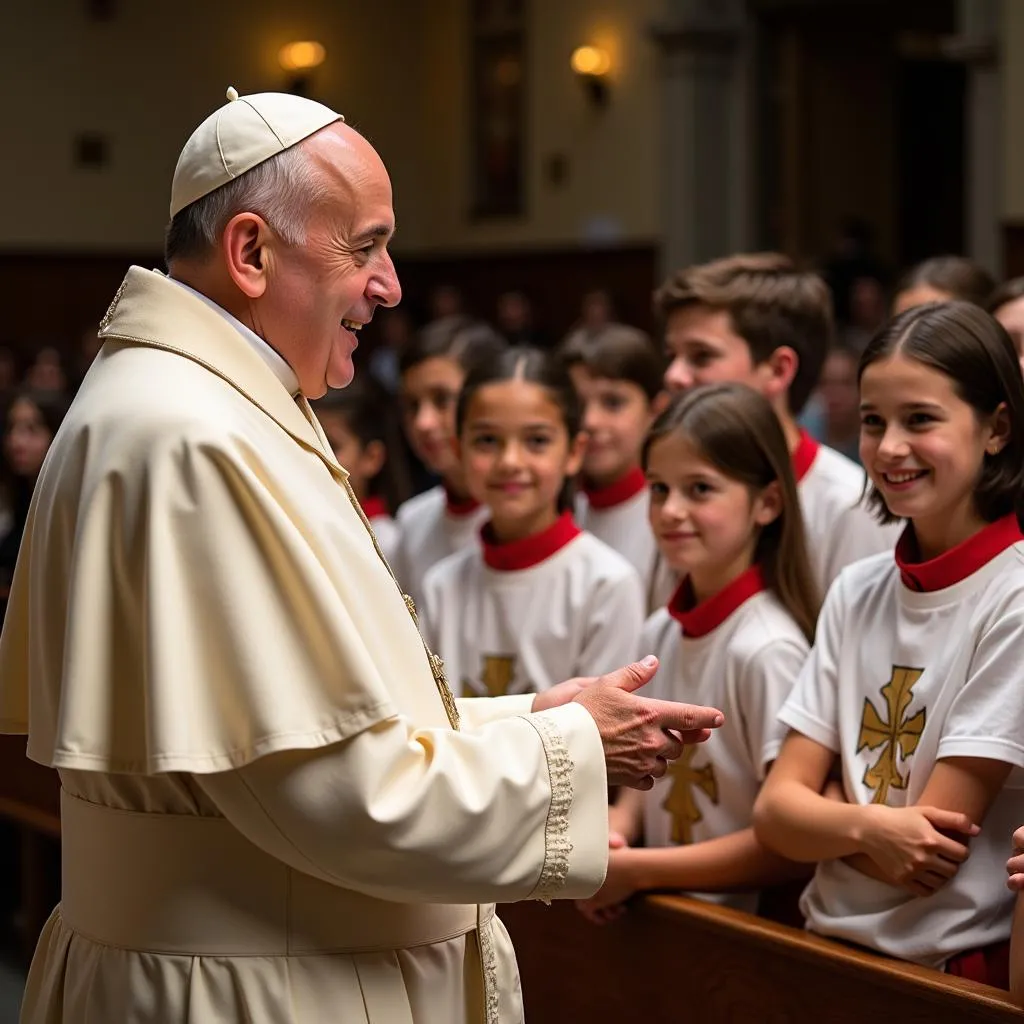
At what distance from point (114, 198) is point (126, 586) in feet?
47.8

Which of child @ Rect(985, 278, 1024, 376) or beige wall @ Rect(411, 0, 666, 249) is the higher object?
beige wall @ Rect(411, 0, 666, 249)

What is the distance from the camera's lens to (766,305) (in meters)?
4.59

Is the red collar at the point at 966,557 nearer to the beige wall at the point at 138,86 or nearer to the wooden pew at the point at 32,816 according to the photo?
the wooden pew at the point at 32,816

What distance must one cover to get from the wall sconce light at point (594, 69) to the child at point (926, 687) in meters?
11.9

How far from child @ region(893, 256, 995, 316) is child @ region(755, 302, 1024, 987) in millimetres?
1998

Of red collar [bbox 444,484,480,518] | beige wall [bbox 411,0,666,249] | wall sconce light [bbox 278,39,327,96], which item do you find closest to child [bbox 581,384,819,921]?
red collar [bbox 444,484,480,518]

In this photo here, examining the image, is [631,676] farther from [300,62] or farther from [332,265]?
[300,62]

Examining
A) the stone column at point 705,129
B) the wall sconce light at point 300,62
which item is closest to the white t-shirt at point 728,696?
the stone column at point 705,129

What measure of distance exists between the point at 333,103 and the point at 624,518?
39.3 feet

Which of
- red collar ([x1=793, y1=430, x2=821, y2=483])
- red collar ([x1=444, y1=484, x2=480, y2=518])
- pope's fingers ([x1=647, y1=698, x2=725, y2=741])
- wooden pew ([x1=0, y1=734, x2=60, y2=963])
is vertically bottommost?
wooden pew ([x1=0, y1=734, x2=60, y2=963])

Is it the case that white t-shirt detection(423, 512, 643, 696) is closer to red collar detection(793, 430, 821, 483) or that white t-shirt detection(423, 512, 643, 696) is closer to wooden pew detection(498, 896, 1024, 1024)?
red collar detection(793, 430, 821, 483)

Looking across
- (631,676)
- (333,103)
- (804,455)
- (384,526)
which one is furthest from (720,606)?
(333,103)

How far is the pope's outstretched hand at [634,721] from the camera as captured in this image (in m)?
2.38

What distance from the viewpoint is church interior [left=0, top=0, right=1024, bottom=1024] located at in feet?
45.3
